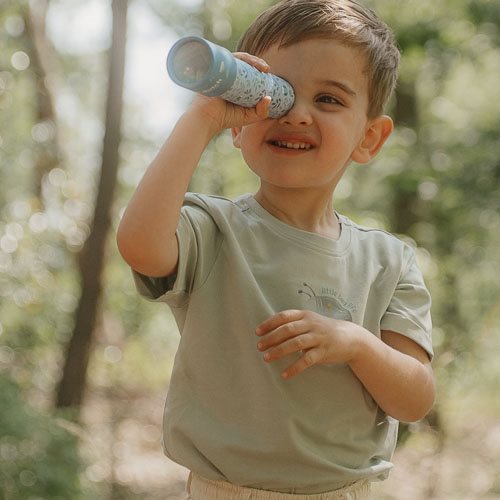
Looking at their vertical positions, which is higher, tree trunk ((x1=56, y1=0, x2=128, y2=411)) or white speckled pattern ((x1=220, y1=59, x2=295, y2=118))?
white speckled pattern ((x1=220, y1=59, x2=295, y2=118))

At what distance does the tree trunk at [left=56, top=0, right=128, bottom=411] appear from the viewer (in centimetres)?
456

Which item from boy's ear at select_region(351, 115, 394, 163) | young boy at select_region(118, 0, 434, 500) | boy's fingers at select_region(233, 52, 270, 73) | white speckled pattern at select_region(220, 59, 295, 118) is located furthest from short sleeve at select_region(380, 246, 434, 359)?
boy's fingers at select_region(233, 52, 270, 73)

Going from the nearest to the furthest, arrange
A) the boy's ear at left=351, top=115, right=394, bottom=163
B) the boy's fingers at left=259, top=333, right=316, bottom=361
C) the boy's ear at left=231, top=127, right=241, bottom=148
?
the boy's fingers at left=259, top=333, right=316, bottom=361 → the boy's ear at left=231, top=127, right=241, bottom=148 → the boy's ear at left=351, top=115, right=394, bottom=163

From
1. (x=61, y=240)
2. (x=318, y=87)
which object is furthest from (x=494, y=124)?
(x=318, y=87)

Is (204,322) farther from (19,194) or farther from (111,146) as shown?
(19,194)

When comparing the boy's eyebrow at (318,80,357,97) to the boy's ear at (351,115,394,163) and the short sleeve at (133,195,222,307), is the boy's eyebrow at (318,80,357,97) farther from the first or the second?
the short sleeve at (133,195,222,307)

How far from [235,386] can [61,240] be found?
14.8ft

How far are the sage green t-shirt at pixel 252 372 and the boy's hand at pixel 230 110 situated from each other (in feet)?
0.54

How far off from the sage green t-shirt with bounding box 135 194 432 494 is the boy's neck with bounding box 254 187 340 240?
0.04 m

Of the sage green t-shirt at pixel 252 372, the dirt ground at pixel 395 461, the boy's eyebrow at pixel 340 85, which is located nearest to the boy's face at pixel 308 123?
the boy's eyebrow at pixel 340 85

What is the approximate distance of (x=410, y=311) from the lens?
1612 millimetres

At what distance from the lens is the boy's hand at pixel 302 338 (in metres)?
1.30

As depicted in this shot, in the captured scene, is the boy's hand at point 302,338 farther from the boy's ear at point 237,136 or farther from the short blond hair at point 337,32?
the short blond hair at point 337,32

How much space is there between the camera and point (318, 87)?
1.48 m
